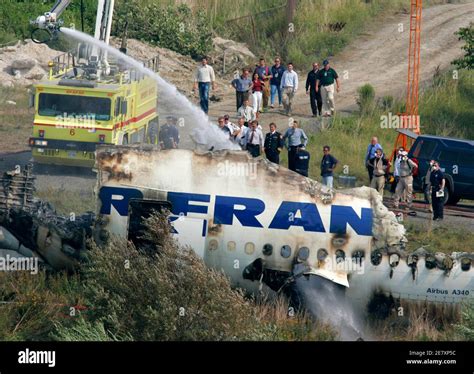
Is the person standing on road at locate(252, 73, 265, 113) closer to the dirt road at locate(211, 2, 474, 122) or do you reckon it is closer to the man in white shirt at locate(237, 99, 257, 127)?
the dirt road at locate(211, 2, 474, 122)

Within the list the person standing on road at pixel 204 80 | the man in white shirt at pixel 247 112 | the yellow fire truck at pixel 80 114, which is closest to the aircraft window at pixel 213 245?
the yellow fire truck at pixel 80 114

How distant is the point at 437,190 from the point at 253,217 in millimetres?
8730

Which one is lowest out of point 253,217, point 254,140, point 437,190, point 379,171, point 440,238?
point 440,238

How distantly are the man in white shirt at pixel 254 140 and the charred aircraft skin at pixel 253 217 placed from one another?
7.42 metres

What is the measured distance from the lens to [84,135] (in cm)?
3988

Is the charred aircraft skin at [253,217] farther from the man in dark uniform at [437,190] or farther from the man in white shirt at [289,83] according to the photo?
the man in white shirt at [289,83]

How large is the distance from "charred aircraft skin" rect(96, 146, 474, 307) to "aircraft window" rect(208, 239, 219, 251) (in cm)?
2

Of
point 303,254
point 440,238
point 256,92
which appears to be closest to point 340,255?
point 303,254

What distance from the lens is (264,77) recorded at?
157 feet

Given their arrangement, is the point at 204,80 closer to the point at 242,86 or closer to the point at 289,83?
the point at 242,86

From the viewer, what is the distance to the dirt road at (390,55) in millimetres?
53281

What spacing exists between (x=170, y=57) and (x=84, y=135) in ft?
52.8

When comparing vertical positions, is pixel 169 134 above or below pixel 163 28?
below
